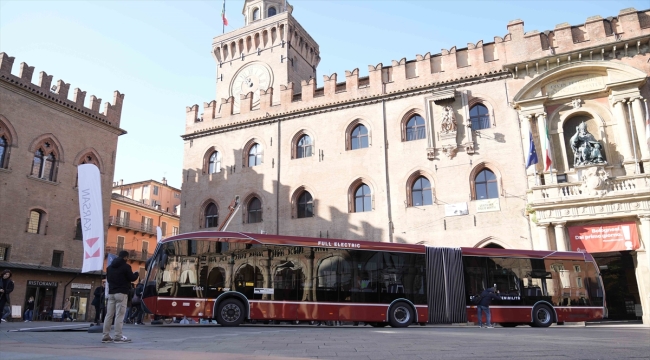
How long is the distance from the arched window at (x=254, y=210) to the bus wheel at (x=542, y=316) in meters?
14.7

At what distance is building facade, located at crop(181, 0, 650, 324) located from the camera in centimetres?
1939

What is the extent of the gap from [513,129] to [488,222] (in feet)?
14.0

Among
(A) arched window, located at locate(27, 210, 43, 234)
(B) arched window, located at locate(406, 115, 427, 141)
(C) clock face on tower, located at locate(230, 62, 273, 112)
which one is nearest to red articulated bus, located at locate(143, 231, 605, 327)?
(B) arched window, located at locate(406, 115, 427, 141)

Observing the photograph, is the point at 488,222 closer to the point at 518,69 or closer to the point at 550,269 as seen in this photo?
the point at 550,269

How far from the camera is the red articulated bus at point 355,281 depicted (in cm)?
1425

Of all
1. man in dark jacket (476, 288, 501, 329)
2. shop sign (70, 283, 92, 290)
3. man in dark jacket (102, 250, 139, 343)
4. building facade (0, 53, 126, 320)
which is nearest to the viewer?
man in dark jacket (102, 250, 139, 343)

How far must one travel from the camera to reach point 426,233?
22000 millimetres

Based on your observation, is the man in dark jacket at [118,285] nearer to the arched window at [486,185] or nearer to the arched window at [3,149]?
the arched window at [486,185]

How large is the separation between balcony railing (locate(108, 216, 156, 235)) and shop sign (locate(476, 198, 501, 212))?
31.4 meters

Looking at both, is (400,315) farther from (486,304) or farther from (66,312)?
(66,312)

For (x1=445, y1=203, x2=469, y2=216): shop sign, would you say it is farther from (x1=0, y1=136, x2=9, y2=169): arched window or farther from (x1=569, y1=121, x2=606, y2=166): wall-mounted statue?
(x1=0, y1=136, x2=9, y2=169): arched window

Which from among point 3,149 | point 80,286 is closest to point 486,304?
point 80,286

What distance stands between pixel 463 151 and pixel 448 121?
1.54m

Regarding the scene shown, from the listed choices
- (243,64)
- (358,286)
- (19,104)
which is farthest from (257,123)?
(358,286)
